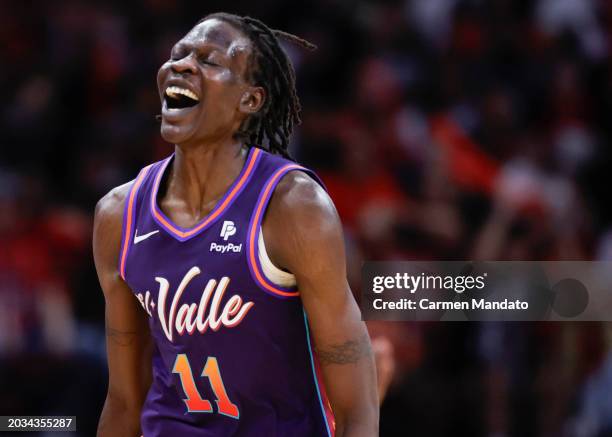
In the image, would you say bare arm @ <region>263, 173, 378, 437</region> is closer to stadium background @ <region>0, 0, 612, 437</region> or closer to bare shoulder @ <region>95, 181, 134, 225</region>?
bare shoulder @ <region>95, 181, 134, 225</region>

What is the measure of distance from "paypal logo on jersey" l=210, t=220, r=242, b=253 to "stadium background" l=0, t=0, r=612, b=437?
242 centimetres

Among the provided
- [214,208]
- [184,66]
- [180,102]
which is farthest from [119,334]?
[184,66]

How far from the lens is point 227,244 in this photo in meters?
2.77

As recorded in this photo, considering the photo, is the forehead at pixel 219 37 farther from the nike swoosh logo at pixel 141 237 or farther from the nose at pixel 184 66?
the nike swoosh logo at pixel 141 237

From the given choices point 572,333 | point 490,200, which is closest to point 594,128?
point 490,200

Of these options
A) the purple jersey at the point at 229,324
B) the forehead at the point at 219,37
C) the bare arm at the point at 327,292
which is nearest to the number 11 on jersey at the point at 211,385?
the purple jersey at the point at 229,324

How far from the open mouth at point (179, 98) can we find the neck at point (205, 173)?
12 cm

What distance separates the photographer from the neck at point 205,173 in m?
2.91

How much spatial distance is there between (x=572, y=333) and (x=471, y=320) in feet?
1.97

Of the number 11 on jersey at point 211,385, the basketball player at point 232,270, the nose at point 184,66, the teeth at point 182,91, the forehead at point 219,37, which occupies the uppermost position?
the forehead at point 219,37

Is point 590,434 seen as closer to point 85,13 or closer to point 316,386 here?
point 316,386

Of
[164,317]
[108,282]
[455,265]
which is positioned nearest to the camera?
[164,317]

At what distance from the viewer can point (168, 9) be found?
276 inches

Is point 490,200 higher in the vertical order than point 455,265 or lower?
higher
